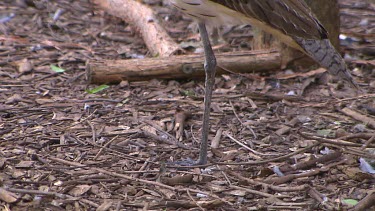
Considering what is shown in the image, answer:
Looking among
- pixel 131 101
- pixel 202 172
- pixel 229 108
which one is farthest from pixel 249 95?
pixel 202 172

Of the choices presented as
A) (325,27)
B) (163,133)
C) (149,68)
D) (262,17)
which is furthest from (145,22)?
(262,17)

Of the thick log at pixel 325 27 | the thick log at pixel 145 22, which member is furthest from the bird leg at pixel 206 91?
the thick log at pixel 325 27

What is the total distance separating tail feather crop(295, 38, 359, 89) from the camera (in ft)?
17.6

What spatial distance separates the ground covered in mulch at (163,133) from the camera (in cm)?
461

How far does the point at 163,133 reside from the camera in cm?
564

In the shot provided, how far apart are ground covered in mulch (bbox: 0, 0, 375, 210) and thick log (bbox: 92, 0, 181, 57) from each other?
0.64ft

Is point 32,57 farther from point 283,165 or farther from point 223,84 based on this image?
point 283,165

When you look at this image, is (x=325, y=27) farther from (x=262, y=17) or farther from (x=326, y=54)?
(x=262, y=17)

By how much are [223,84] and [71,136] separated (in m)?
1.93

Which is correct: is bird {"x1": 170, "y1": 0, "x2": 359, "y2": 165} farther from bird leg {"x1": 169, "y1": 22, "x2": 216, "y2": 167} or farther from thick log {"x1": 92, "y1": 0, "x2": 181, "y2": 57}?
thick log {"x1": 92, "y1": 0, "x2": 181, "y2": 57}

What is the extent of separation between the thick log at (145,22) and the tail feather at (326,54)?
197 cm

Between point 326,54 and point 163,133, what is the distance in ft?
4.99

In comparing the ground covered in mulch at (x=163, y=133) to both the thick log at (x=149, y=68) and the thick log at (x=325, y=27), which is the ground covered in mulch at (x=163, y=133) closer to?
the thick log at (x=149, y=68)

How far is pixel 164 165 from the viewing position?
4965 mm
